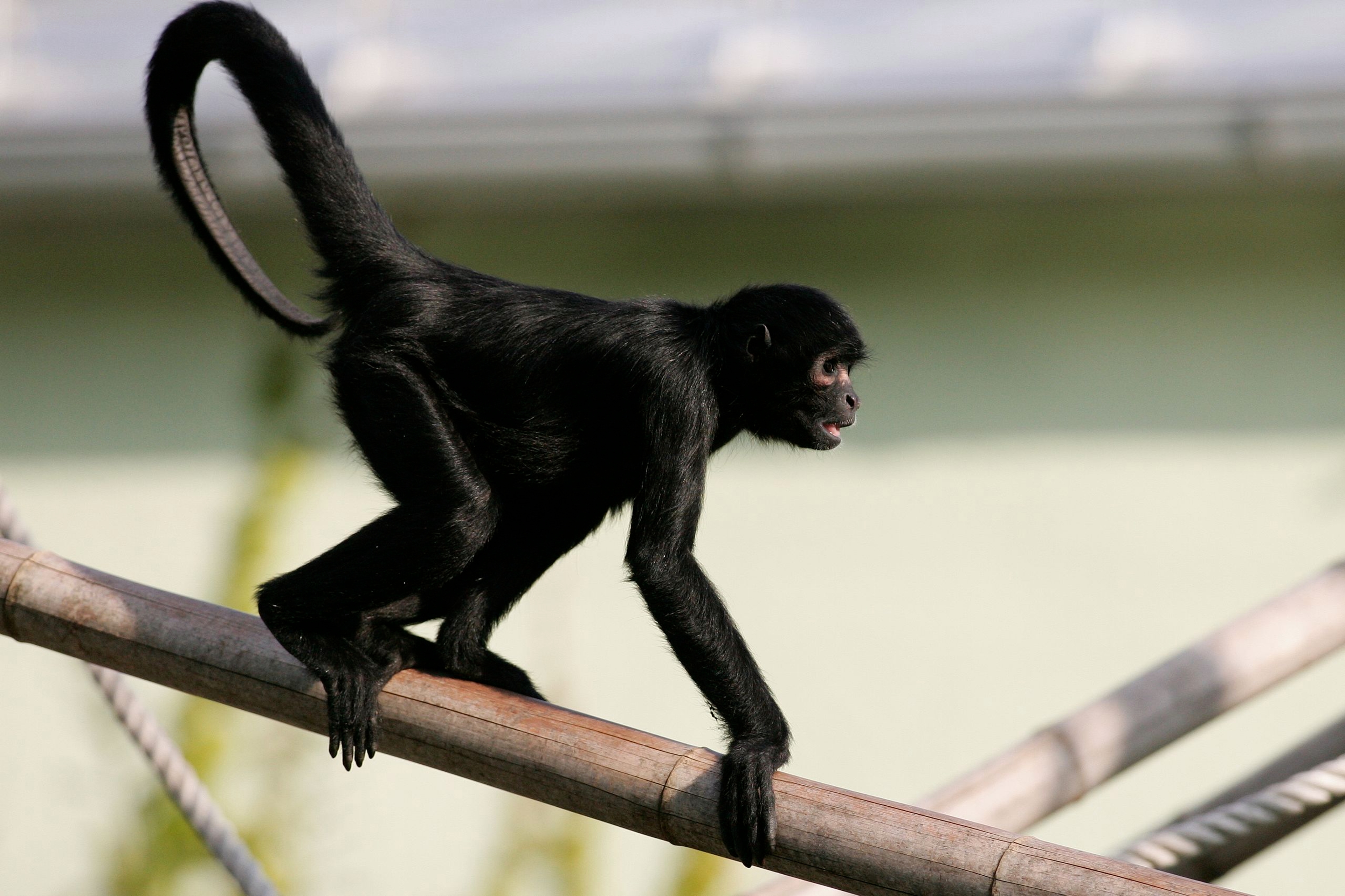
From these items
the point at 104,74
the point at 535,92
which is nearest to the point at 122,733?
the point at 104,74

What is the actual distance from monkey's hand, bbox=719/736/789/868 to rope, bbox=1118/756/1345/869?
1.26m

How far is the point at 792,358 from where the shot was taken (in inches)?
190

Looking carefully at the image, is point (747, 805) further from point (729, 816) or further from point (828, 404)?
point (828, 404)

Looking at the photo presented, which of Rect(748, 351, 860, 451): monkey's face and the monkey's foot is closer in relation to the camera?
the monkey's foot

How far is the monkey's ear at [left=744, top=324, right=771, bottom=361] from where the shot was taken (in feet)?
15.7

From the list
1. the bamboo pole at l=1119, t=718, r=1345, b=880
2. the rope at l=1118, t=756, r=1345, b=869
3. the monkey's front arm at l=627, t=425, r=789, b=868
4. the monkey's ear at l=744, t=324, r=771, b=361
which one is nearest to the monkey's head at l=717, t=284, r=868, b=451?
the monkey's ear at l=744, t=324, r=771, b=361

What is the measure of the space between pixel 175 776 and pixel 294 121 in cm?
224

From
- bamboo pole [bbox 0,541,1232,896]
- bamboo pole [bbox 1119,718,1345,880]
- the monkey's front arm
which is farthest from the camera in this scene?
bamboo pole [bbox 1119,718,1345,880]

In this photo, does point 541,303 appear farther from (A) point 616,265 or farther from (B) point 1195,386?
(B) point 1195,386

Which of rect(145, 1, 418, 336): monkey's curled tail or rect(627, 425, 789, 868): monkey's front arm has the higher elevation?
rect(145, 1, 418, 336): monkey's curled tail

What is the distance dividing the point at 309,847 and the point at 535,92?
5076 mm

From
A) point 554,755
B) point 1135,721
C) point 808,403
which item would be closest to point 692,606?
point 554,755

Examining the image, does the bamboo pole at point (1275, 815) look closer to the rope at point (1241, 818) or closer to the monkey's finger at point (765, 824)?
the rope at point (1241, 818)

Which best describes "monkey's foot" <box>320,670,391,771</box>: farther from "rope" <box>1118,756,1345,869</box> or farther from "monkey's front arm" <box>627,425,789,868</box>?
"rope" <box>1118,756,1345,869</box>
